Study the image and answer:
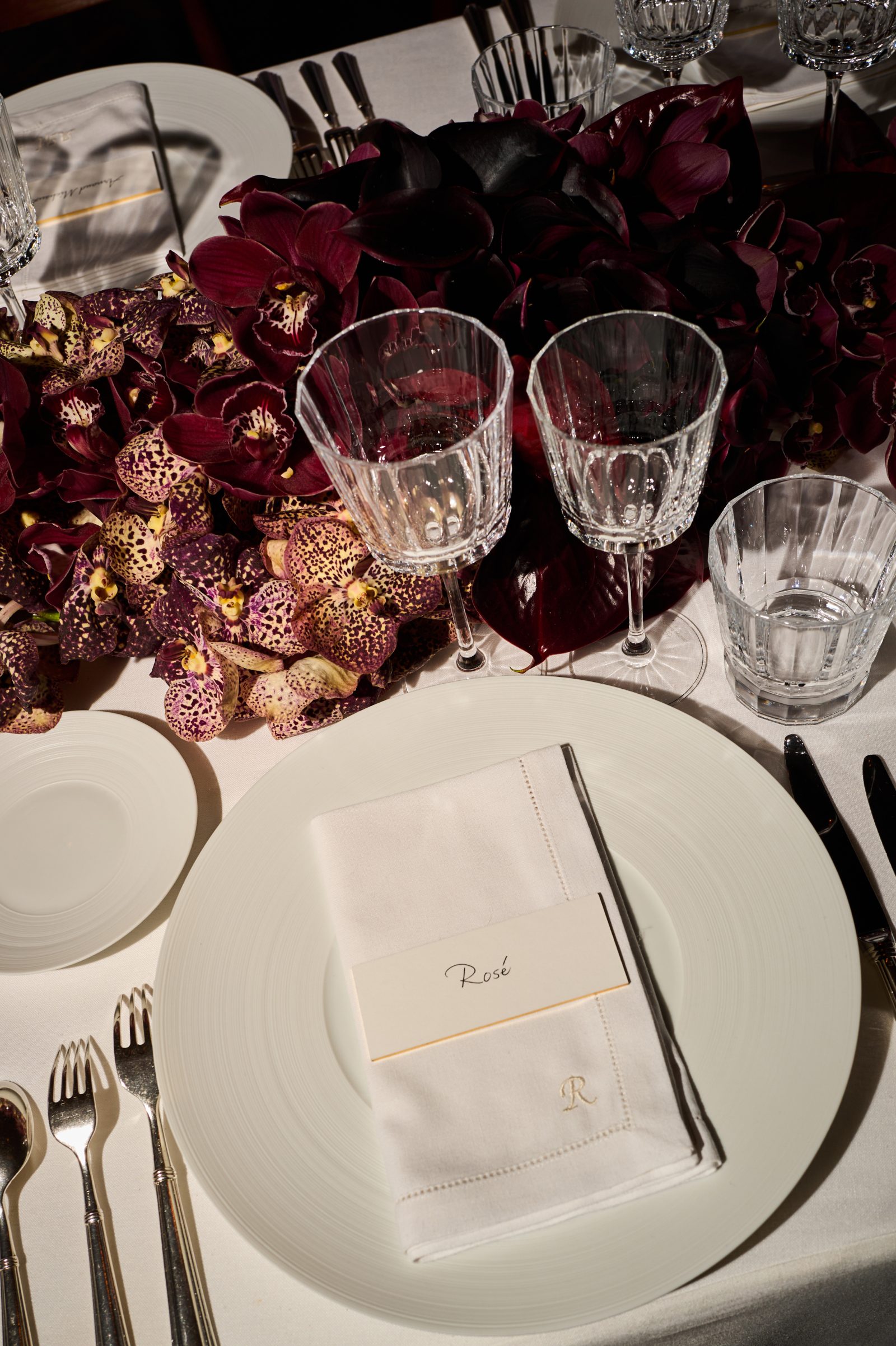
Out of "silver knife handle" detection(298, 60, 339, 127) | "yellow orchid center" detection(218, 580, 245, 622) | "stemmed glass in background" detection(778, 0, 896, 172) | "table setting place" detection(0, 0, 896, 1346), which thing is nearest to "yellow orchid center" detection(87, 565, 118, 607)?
"table setting place" detection(0, 0, 896, 1346)

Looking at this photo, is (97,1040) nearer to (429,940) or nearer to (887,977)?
(429,940)

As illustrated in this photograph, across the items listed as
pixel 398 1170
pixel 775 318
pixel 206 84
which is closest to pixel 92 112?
pixel 206 84

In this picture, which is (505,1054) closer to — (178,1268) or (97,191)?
(178,1268)

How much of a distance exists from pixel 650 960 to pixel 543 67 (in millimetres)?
974

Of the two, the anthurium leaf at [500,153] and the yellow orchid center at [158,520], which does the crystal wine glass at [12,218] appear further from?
the anthurium leaf at [500,153]

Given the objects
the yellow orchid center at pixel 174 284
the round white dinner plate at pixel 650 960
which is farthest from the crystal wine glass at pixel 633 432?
the yellow orchid center at pixel 174 284

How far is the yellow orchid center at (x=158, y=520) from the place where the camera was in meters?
0.81

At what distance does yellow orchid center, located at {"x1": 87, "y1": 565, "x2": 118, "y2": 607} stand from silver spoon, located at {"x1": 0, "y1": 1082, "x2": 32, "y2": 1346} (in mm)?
374

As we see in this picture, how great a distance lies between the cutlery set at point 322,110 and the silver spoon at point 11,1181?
3.33 ft

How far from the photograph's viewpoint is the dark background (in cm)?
283

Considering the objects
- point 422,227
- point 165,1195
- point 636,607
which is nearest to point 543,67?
point 422,227

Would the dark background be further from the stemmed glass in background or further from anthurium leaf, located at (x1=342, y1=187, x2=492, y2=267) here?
anthurium leaf, located at (x1=342, y1=187, x2=492, y2=267)

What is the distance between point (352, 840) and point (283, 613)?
184 millimetres

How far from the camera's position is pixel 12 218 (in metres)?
1.03
